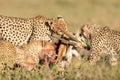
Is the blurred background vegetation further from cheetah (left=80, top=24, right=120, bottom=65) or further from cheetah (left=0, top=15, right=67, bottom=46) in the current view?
cheetah (left=80, top=24, right=120, bottom=65)

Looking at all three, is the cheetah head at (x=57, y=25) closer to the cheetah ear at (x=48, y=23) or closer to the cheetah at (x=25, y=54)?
the cheetah ear at (x=48, y=23)

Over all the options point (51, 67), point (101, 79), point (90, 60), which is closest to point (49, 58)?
point (51, 67)

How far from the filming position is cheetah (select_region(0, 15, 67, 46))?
11.5m

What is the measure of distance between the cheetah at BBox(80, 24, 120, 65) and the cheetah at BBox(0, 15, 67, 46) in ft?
1.99

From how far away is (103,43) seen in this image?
1102 centimetres

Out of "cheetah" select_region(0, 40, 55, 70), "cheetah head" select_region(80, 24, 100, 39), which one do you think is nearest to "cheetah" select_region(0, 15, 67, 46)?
"cheetah head" select_region(80, 24, 100, 39)

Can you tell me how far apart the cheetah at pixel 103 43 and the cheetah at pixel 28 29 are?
606 mm

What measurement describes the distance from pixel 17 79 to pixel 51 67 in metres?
0.81

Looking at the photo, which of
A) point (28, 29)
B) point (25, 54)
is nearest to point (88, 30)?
point (28, 29)

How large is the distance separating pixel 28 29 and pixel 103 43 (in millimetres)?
1612

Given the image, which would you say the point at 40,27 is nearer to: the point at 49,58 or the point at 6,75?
the point at 49,58

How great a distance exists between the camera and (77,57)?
35.4 ft

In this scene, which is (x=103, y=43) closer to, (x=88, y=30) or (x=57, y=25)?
(x=88, y=30)

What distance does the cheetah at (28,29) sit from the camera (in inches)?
452
